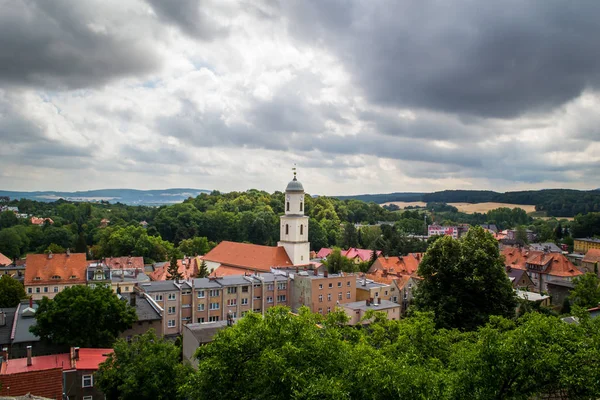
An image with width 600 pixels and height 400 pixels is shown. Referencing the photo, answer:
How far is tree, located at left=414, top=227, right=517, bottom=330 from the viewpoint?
31328mm

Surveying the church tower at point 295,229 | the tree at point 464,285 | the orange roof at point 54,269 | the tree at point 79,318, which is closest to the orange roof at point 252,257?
the church tower at point 295,229

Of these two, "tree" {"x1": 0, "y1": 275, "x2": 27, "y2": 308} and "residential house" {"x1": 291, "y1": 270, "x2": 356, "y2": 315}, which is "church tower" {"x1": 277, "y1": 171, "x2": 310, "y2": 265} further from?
"tree" {"x1": 0, "y1": 275, "x2": 27, "y2": 308}

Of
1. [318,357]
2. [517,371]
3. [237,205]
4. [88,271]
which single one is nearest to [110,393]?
[318,357]

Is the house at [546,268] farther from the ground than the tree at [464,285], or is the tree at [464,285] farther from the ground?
the tree at [464,285]

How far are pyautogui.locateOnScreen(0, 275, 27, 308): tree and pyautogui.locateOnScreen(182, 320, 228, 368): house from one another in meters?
25.5

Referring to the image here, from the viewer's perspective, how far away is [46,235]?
106312mm

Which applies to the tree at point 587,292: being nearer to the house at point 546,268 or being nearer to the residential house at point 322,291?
the house at point 546,268

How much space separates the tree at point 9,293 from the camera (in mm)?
45675

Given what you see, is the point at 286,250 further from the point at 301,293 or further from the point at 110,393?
the point at 110,393

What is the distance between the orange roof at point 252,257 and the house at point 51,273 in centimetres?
1699

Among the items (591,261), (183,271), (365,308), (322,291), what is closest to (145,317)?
(322,291)

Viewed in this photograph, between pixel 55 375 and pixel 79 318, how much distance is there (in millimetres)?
7135

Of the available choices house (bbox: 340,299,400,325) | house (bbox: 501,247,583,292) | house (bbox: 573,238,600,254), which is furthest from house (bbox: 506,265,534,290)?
house (bbox: 573,238,600,254)

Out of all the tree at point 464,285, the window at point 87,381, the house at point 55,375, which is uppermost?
the tree at point 464,285
